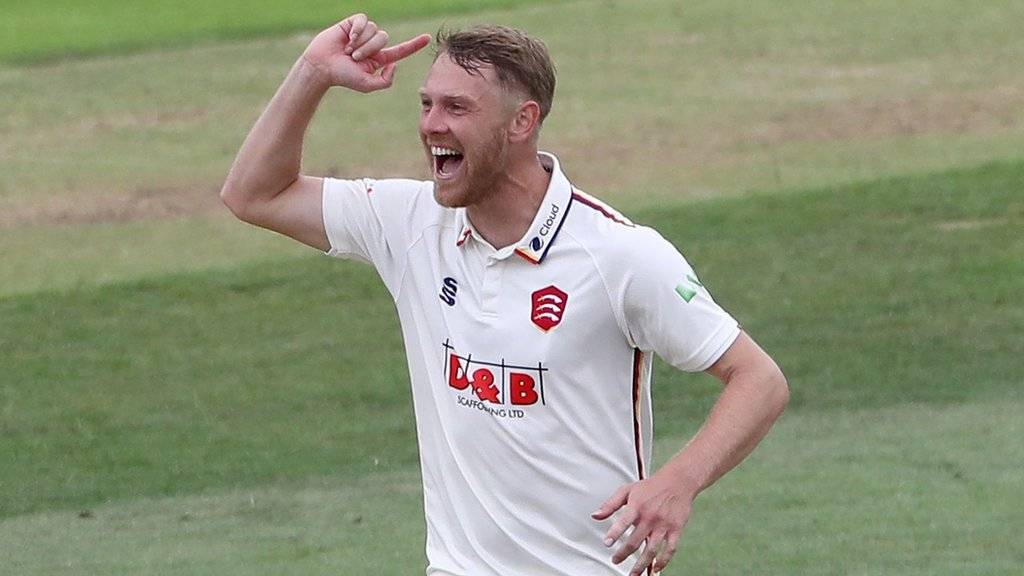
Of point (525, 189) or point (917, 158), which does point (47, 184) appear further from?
point (525, 189)

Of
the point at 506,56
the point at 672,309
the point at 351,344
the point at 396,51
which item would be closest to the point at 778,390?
the point at 672,309

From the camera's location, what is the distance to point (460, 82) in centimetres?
517

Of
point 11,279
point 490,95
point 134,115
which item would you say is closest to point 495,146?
point 490,95

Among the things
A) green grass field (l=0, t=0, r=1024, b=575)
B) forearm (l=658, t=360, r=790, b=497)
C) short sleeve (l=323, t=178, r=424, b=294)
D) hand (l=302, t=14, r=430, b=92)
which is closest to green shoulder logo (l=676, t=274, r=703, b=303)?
forearm (l=658, t=360, r=790, b=497)

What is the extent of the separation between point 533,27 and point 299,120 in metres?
17.3

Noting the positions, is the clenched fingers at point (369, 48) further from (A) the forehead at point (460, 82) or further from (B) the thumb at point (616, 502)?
(B) the thumb at point (616, 502)

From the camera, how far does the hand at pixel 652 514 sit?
15.8ft

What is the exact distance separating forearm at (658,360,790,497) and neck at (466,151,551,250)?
64 cm

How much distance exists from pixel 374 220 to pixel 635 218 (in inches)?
395

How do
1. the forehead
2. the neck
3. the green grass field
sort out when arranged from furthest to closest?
the green grass field → the neck → the forehead

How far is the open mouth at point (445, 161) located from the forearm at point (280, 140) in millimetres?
548

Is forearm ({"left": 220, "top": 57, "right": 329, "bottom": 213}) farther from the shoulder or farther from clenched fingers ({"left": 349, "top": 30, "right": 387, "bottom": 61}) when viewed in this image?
the shoulder

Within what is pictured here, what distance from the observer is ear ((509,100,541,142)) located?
5.21m

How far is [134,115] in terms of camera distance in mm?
19891
